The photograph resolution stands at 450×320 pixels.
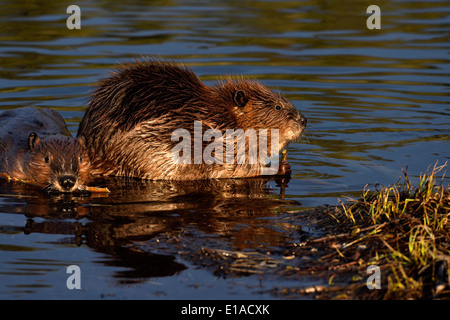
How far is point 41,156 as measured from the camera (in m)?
6.91

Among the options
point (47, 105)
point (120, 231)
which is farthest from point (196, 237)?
point (47, 105)

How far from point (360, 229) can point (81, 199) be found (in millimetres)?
2787

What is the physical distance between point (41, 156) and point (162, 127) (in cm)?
122

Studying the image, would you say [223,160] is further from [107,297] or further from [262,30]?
[262,30]

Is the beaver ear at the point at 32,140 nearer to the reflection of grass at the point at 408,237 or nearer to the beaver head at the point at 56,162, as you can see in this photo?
the beaver head at the point at 56,162

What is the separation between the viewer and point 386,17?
15.2 metres

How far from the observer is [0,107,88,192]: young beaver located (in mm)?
6762

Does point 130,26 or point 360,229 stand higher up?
point 130,26

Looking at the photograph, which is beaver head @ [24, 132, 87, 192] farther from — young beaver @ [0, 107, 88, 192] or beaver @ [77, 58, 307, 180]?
beaver @ [77, 58, 307, 180]

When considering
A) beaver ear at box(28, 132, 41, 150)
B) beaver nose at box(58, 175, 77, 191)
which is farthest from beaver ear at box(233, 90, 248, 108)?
beaver ear at box(28, 132, 41, 150)

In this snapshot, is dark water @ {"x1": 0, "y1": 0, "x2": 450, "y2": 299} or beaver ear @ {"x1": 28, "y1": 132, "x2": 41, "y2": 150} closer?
dark water @ {"x1": 0, "y1": 0, "x2": 450, "y2": 299}

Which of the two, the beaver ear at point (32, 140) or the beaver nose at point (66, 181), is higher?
the beaver ear at point (32, 140)

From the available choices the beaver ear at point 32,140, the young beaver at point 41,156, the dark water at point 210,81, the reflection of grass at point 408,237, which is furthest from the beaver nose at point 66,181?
the reflection of grass at point 408,237

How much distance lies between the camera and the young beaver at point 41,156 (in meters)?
6.76
